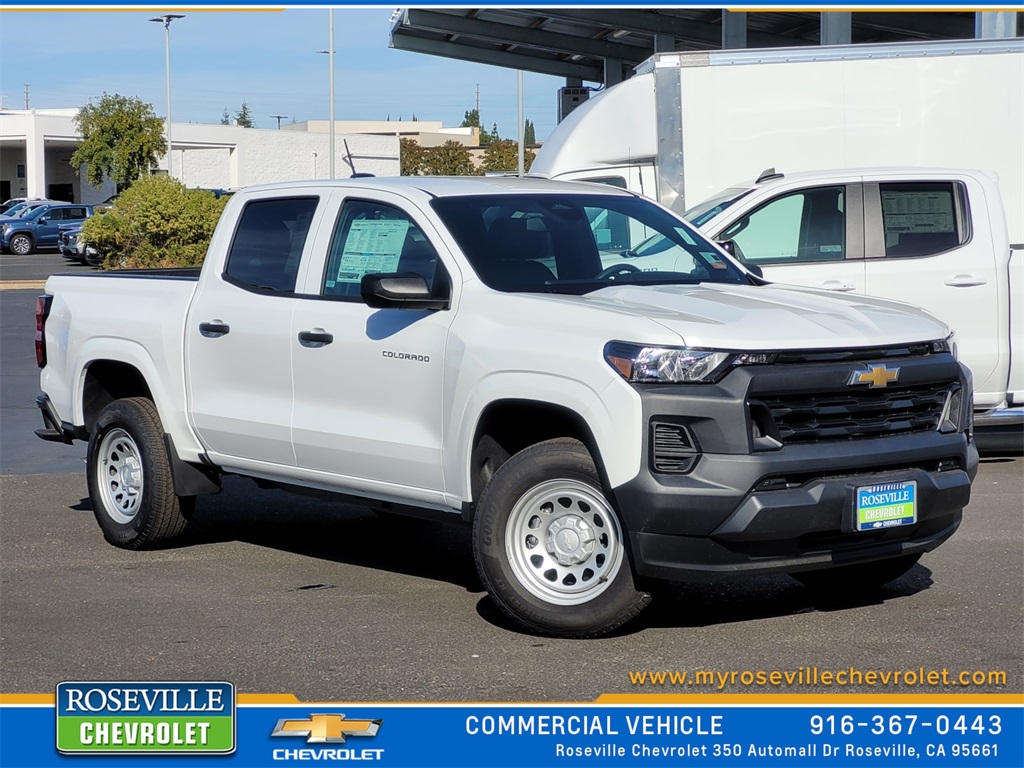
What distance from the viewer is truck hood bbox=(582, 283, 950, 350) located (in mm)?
5625

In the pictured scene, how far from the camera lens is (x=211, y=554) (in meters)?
7.94

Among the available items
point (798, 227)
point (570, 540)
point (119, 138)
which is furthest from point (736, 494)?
point (119, 138)

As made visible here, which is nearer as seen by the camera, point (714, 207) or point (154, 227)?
point (714, 207)

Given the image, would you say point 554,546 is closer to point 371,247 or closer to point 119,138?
point 371,247

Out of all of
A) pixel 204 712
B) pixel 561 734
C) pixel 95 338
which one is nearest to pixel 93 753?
pixel 204 712

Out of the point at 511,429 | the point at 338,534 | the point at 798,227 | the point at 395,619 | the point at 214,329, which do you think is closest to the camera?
the point at 511,429

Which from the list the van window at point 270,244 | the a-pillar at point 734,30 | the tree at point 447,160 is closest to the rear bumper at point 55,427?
the van window at point 270,244

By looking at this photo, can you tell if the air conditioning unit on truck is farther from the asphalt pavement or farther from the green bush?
the green bush

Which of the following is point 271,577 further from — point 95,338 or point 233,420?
point 95,338

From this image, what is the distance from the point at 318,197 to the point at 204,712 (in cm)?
324

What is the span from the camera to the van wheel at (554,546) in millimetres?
5789

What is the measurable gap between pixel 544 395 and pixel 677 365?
1.99ft

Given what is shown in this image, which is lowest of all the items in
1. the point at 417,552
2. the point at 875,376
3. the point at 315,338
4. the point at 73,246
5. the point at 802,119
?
the point at 417,552

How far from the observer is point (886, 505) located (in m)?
5.75
